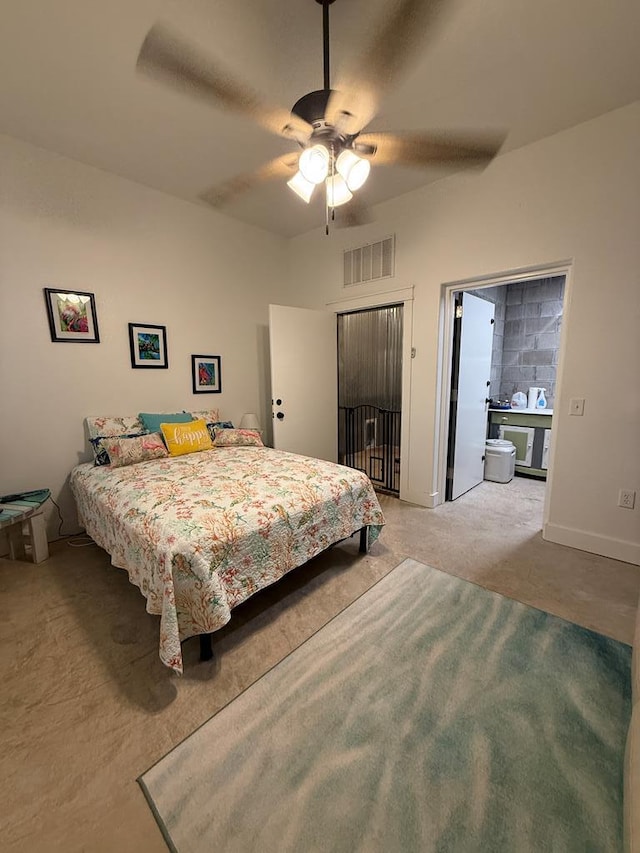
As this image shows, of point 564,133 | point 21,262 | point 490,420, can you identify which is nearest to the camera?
point 564,133

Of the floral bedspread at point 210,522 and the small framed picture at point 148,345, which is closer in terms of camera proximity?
the floral bedspread at point 210,522

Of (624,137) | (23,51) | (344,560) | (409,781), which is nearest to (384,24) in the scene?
(23,51)

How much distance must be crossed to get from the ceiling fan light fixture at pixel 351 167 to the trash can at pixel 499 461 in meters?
3.41

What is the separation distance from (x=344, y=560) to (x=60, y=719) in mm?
1593

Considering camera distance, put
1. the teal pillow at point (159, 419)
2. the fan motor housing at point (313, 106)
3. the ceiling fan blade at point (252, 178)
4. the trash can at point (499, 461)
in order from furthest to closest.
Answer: the trash can at point (499, 461), the teal pillow at point (159, 419), the ceiling fan blade at point (252, 178), the fan motor housing at point (313, 106)

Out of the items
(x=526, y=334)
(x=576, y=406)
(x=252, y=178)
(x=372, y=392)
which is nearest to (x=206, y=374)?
(x=372, y=392)

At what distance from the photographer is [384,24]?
1066 millimetres

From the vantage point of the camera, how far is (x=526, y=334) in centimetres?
460

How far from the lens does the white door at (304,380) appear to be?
346cm

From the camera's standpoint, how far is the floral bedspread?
1464 mm

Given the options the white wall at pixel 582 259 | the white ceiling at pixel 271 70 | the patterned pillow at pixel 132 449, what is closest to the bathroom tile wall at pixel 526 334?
the white wall at pixel 582 259

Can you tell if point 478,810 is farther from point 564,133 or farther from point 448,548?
point 564,133

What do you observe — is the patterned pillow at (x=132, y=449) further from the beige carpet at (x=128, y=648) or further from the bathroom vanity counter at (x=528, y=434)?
the bathroom vanity counter at (x=528, y=434)

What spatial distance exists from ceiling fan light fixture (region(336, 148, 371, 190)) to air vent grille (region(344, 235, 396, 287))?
1.80 meters
